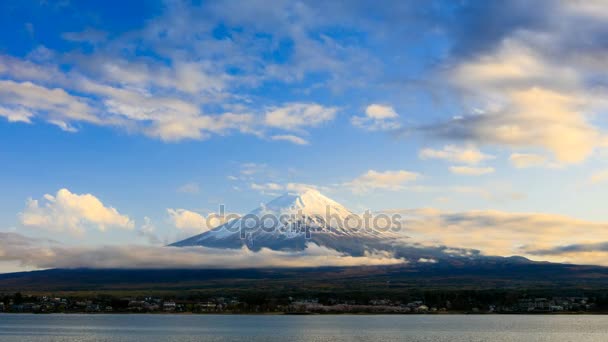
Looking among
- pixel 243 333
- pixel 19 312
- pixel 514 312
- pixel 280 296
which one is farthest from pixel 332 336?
pixel 19 312

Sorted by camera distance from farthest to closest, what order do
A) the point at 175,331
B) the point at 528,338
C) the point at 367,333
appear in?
the point at 175,331 < the point at 367,333 < the point at 528,338

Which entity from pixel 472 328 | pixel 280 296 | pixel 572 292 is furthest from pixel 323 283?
pixel 472 328

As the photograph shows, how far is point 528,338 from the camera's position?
231ft

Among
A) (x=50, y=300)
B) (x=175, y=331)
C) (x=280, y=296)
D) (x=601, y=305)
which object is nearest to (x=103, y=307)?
(x=50, y=300)

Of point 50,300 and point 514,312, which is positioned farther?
point 50,300

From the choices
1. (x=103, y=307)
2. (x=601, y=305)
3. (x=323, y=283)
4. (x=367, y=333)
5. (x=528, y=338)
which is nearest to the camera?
(x=528, y=338)

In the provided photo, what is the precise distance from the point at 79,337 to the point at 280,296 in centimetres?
8273

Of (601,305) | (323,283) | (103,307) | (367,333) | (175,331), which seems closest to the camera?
(367,333)

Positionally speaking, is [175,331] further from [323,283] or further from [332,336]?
[323,283]

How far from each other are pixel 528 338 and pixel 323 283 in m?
130

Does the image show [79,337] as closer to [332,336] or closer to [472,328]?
[332,336]

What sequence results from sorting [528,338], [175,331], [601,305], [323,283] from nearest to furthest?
1. [528,338]
2. [175,331]
3. [601,305]
4. [323,283]

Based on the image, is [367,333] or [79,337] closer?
[79,337]

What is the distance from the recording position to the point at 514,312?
131 m
